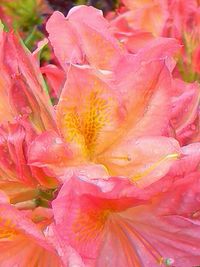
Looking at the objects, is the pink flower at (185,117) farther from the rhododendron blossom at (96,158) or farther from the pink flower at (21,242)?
the pink flower at (21,242)

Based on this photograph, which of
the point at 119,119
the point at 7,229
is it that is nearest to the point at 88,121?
the point at 119,119

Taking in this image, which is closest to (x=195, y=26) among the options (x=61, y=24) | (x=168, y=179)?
(x=61, y=24)

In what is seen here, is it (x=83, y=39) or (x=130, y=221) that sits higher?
(x=83, y=39)

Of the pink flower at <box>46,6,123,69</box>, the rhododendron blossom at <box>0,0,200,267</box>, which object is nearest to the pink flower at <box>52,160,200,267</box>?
the rhododendron blossom at <box>0,0,200,267</box>

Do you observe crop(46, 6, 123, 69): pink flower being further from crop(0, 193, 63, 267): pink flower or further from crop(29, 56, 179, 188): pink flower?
crop(0, 193, 63, 267): pink flower

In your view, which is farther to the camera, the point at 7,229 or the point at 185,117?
the point at 185,117

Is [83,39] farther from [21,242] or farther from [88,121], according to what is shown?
[21,242]

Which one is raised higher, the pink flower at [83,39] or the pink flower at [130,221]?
the pink flower at [83,39]

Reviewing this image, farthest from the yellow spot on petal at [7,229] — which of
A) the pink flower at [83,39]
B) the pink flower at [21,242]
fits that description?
the pink flower at [83,39]
